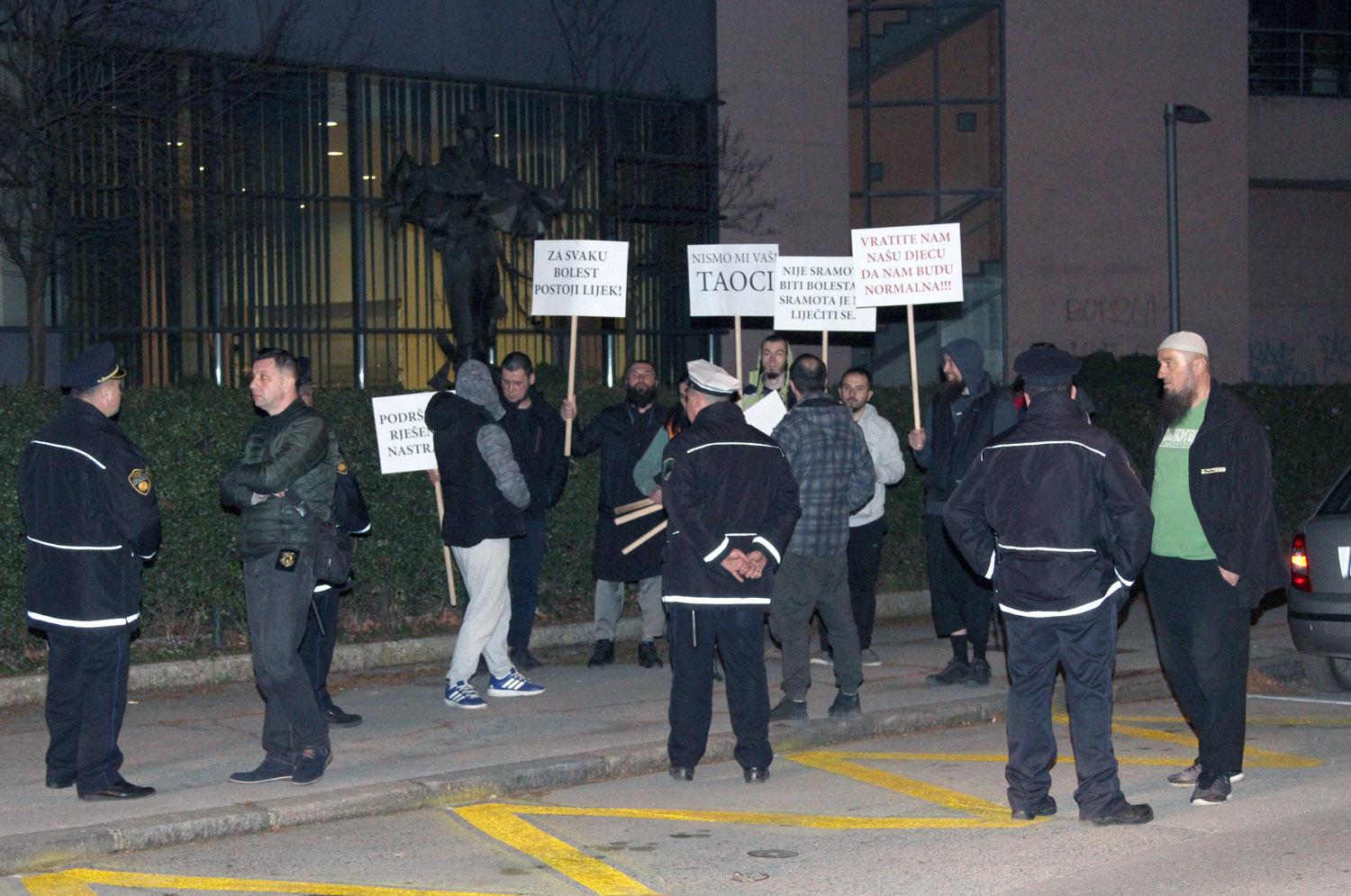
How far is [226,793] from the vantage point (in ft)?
25.2

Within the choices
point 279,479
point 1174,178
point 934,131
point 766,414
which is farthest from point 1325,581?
point 934,131

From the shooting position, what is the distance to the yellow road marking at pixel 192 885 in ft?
20.8

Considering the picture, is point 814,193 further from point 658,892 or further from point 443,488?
point 658,892

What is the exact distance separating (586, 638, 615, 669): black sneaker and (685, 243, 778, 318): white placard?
2689 mm

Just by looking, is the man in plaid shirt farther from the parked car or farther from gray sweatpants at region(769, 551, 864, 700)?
the parked car

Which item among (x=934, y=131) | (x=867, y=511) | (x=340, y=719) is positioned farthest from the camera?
(x=934, y=131)

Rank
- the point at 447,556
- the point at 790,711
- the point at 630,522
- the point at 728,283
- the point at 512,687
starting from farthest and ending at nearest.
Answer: the point at 728,283 < the point at 447,556 < the point at 630,522 < the point at 512,687 < the point at 790,711

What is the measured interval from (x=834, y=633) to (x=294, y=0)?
411 inches

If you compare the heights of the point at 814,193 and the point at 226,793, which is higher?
the point at 814,193

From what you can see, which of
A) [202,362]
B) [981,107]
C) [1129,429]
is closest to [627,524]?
[1129,429]

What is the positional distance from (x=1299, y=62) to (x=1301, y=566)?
69.5 ft

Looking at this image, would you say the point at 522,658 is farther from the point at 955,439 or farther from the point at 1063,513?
the point at 1063,513

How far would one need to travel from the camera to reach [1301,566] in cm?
992

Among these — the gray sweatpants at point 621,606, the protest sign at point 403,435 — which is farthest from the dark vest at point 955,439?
the protest sign at point 403,435
